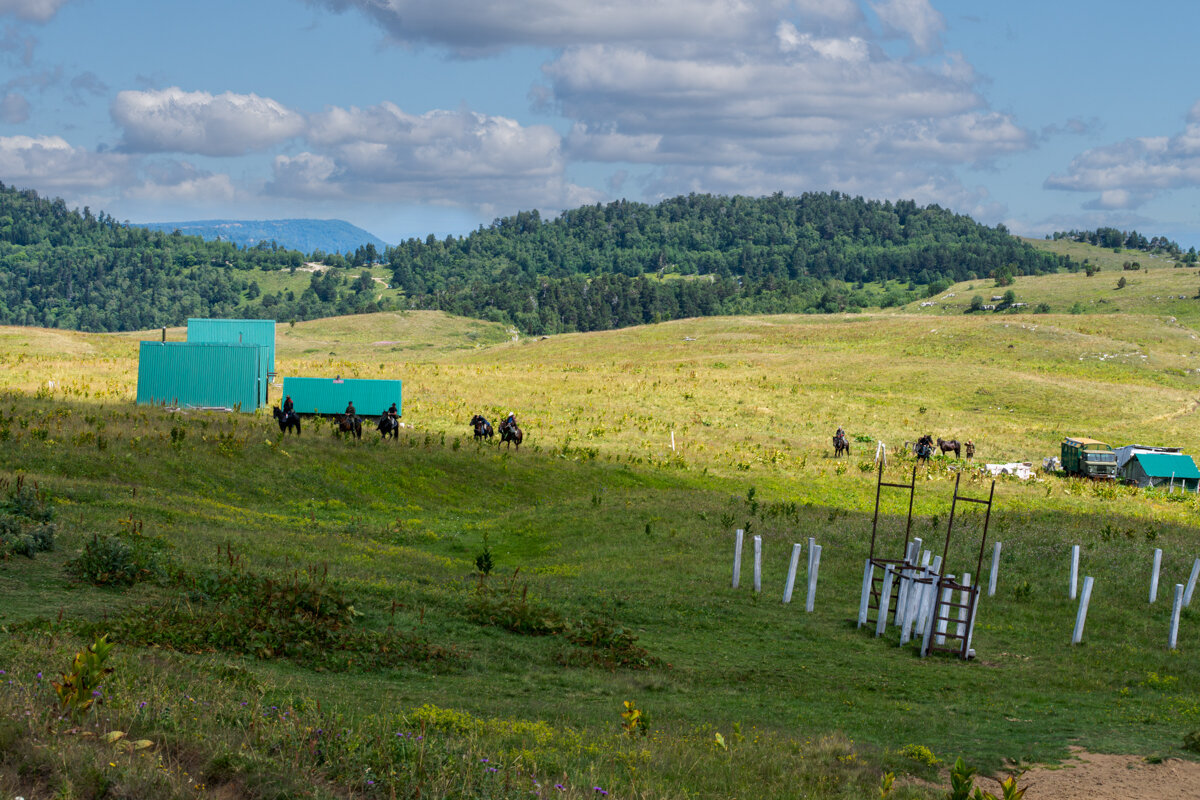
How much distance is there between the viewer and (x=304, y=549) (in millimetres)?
21578

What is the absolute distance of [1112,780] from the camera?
10273 mm

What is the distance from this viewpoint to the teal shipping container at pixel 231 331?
200ft

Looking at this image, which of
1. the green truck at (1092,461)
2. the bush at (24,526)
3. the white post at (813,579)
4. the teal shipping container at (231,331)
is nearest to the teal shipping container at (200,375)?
the teal shipping container at (231,331)

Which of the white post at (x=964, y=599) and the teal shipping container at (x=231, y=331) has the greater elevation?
the teal shipping container at (x=231, y=331)

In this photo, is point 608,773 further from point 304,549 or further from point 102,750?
point 304,549

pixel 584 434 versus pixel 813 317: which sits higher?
pixel 813 317

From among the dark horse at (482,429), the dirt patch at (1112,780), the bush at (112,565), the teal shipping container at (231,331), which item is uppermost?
the teal shipping container at (231,331)

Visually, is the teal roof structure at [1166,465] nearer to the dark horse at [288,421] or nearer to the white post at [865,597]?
the white post at [865,597]

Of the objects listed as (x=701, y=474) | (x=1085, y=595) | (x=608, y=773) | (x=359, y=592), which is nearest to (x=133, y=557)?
(x=359, y=592)

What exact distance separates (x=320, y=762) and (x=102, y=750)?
158cm

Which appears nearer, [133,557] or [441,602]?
[133,557]

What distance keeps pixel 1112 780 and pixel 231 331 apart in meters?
58.9

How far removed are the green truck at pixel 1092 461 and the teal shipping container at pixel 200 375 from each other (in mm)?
39200

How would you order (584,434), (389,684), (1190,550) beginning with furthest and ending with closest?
(584,434) → (1190,550) → (389,684)
